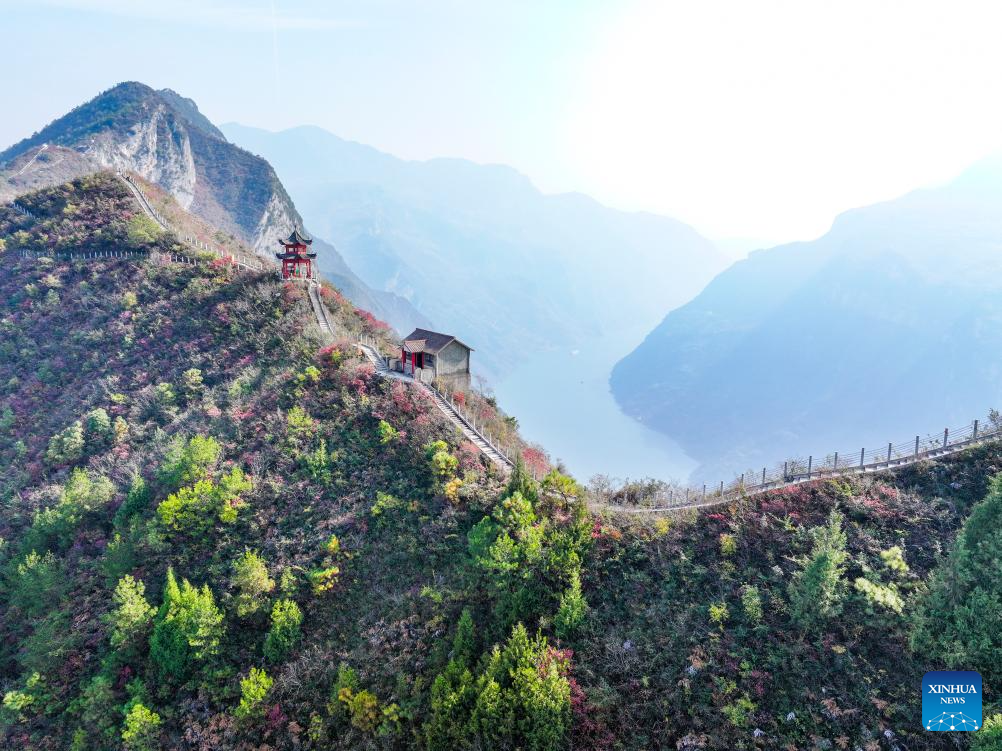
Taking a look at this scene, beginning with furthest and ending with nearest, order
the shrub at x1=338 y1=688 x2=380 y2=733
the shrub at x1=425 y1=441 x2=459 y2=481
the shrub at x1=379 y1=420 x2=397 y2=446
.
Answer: the shrub at x1=379 y1=420 x2=397 y2=446, the shrub at x1=425 y1=441 x2=459 y2=481, the shrub at x1=338 y1=688 x2=380 y2=733

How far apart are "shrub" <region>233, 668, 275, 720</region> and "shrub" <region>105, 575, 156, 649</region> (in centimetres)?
678

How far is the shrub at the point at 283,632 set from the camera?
22609 mm

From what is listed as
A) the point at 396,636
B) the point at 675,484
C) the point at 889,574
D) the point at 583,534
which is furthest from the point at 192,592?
the point at 889,574

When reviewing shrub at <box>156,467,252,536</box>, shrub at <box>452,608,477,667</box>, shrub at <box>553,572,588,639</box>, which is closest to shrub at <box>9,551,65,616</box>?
shrub at <box>156,467,252,536</box>

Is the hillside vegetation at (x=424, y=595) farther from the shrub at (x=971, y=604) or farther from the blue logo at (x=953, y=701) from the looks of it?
the blue logo at (x=953, y=701)

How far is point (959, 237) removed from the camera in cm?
17488

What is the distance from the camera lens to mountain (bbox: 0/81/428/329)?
407 feet

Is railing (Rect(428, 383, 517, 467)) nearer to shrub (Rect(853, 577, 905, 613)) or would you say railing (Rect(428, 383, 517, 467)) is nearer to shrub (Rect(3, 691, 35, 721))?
shrub (Rect(853, 577, 905, 613))

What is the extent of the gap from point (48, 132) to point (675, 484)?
655 ft

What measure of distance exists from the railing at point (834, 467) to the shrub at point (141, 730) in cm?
2306

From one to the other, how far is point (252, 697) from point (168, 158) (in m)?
167

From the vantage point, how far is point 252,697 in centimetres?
2086

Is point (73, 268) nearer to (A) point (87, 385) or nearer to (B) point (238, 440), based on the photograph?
(A) point (87, 385)

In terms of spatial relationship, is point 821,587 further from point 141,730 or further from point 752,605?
point 141,730
